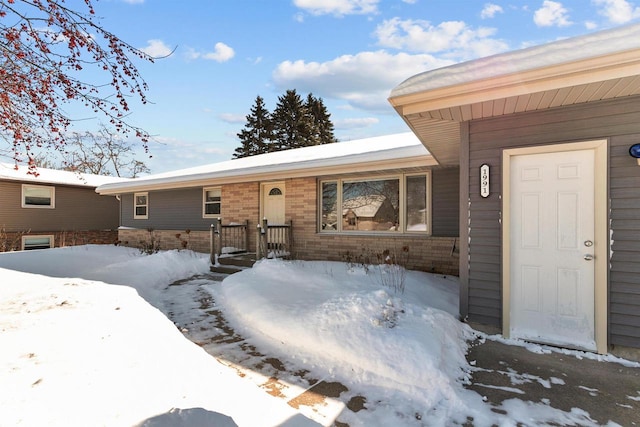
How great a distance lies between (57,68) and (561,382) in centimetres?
638

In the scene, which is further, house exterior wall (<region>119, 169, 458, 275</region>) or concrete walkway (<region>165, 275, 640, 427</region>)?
house exterior wall (<region>119, 169, 458, 275</region>)

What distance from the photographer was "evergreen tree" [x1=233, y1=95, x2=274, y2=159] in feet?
108

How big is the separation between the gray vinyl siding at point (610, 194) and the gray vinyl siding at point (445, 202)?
3161 millimetres

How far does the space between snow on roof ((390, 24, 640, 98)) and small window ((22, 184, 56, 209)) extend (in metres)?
18.3

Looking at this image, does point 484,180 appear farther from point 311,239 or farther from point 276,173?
point 276,173

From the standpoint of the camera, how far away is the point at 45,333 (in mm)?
3002

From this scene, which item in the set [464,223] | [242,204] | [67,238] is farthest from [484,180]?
[67,238]

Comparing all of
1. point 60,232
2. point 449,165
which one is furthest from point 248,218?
point 60,232

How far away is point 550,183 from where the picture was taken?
3.92 meters

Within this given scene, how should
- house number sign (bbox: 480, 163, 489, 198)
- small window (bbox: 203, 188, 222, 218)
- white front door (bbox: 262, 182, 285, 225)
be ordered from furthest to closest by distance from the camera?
small window (bbox: 203, 188, 222, 218)
white front door (bbox: 262, 182, 285, 225)
house number sign (bbox: 480, 163, 489, 198)

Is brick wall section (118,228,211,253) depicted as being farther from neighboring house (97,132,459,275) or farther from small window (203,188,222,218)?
small window (203,188,222,218)

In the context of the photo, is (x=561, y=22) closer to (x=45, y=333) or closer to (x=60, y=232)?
(x=45, y=333)

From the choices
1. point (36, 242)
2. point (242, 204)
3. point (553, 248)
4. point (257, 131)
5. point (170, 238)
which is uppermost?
A: point (257, 131)

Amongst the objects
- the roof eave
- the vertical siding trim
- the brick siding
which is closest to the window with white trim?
the brick siding
